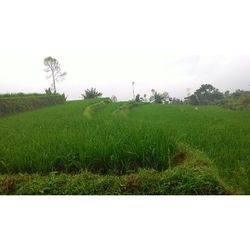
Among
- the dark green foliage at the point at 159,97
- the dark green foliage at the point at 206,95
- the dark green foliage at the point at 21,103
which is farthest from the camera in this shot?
the dark green foliage at the point at 159,97

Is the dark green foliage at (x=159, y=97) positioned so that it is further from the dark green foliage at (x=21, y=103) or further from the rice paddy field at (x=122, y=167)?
the rice paddy field at (x=122, y=167)

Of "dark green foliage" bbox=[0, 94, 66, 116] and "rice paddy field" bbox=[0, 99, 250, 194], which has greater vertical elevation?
"dark green foliage" bbox=[0, 94, 66, 116]

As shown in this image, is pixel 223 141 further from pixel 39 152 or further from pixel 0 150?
pixel 0 150

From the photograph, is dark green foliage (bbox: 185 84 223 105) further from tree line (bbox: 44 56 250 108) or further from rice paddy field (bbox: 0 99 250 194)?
rice paddy field (bbox: 0 99 250 194)

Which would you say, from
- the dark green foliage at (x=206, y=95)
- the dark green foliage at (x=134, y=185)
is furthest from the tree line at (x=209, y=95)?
the dark green foliage at (x=134, y=185)

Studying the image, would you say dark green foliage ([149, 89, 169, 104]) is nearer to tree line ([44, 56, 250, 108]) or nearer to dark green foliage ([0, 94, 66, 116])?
tree line ([44, 56, 250, 108])

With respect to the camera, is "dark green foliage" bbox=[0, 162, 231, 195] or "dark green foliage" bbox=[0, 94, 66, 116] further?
"dark green foliage" bbox=[0, 94, 66, 116]

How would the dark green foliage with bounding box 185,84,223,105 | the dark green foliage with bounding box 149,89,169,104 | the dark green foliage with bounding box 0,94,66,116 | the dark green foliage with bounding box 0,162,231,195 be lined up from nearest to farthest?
the dark green foliage with bounding box 0,162,231,195
the dark green foliage with bounding box 0,94,66,116
the dark green foliage with bounding box 185,84,223,105
the dark green foliage with bounding box 149,89,169,104

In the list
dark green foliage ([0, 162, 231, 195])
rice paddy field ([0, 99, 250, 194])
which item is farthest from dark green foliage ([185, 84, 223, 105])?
dark green foliage ([0, 162, 231, 195])

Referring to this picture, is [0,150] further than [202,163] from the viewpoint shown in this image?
Yes

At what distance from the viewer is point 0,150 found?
3.21 m

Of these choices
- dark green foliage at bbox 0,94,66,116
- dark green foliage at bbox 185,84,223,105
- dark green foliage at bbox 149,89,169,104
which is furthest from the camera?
dark green foliage at bbox 149,89,169,104
